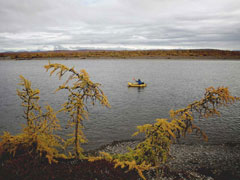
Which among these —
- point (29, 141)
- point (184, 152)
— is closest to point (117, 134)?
point (184, 152)

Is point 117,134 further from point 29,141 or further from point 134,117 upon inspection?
point 29,141

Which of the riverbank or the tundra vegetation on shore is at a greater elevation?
the tundra vegetation on shore

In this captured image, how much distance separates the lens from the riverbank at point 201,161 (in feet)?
33.8

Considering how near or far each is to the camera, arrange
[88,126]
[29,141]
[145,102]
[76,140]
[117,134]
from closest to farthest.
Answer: [29,141]
[76,140]
[117,134]
[88,126]
[145,102]

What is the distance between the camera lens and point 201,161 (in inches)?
476

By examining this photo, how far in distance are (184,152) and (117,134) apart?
5.54 meters

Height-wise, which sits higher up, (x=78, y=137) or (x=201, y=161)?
(x=78, y=137)

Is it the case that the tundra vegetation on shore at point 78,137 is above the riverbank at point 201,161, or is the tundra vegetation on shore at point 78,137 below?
above

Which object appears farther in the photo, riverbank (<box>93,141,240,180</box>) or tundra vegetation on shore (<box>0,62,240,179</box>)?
riverbank (<box>93,141,240,180</box>)

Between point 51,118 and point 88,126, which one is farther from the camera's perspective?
point 88,126

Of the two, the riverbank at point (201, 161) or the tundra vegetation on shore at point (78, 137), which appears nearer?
the tundra vegetation on shore at point (78, 137)

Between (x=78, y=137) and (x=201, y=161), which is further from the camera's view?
(x=201, y=161)

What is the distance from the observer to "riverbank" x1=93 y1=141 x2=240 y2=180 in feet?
33.8

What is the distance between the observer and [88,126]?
17.6 meters
